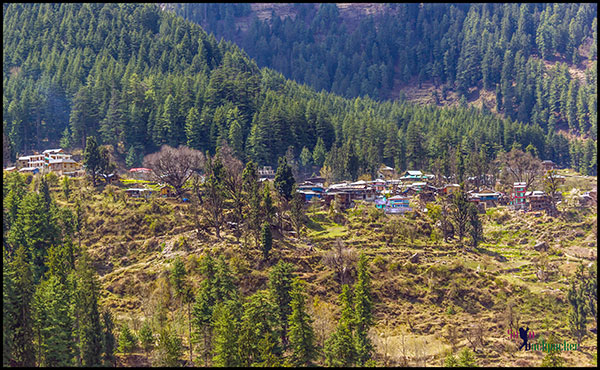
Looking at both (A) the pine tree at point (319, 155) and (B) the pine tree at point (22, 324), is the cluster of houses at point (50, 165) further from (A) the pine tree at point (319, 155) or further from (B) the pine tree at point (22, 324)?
(B) the pine tree at point (22, 324)

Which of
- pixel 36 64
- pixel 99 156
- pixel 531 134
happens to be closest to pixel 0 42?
pixel 36 64

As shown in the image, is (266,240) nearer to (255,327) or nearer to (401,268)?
(255,327)

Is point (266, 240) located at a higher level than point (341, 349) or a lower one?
higher

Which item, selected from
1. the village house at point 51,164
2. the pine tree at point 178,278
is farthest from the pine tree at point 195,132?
the pine tree at point 178,278

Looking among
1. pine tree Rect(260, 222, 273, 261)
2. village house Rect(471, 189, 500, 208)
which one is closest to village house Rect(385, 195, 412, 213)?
village house Rect(471, 189, 500, 208)

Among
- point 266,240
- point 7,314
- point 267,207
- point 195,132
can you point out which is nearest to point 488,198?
point 267,207

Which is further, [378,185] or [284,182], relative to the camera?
[378,185]
